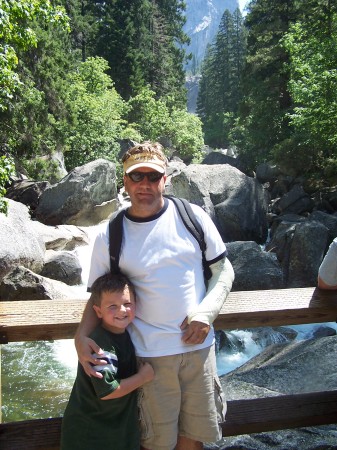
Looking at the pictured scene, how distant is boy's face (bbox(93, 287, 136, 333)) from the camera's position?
88.4 inches

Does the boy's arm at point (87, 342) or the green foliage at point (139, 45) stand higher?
the green foliage at point (139, 45)

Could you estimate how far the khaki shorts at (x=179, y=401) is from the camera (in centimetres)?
232

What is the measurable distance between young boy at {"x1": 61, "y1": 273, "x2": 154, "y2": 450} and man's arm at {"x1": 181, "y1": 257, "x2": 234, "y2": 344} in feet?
0.78

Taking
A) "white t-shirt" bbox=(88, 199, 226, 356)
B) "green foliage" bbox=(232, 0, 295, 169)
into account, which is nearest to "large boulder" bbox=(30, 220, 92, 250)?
"white t-shirt" bbox=(88, 199, 226, 356)

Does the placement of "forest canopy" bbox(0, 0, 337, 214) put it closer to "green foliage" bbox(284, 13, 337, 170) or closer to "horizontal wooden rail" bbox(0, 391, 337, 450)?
"green foliage" bbox(284, 13, 337, 170)

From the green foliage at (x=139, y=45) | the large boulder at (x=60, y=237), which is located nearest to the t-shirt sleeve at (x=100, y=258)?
the large boulder at (x=60, y=237)

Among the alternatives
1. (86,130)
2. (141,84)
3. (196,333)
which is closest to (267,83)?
(86,130)

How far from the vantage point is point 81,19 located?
122ft

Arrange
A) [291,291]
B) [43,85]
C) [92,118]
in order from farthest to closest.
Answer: [92,118] → [43,85] → [291,291]

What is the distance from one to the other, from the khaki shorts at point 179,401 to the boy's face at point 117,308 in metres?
0.21

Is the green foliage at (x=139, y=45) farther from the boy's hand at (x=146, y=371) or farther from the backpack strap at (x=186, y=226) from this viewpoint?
the boy's hand at (x=146, y=371)

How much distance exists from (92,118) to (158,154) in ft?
77.6

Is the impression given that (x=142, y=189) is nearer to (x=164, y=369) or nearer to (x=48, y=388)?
(x=164, y=369)

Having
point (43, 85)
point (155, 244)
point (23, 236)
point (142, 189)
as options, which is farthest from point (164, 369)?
point (43, 85)
